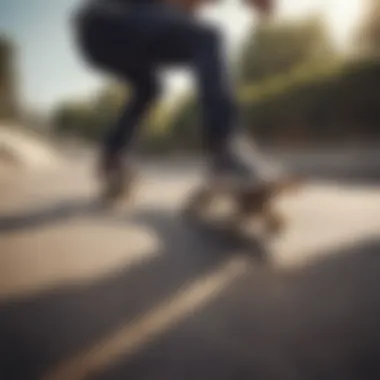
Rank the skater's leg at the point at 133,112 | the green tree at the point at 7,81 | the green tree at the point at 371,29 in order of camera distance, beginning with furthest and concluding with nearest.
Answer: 1. the skater's leg at the point at 133,112
2. the green tree at the point at 371,29
3. the green tree at the point at 7,81

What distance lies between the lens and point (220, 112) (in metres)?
1.50

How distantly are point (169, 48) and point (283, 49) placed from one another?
84 centimetres

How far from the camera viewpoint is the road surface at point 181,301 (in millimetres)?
776

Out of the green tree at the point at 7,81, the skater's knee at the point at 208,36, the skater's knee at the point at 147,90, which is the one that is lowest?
the green tree at the point at 7,81

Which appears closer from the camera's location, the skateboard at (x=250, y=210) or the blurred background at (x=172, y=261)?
the blurred background at (x=172, y=261)

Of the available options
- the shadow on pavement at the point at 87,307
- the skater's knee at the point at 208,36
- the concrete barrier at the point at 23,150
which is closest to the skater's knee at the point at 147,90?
the skater's knee at the point at 208,36

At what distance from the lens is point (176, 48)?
1495mm

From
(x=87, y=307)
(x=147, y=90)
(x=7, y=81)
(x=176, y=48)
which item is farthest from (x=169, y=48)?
(x=87, y=307)

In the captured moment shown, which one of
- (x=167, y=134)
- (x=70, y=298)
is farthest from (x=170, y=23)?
(x=167, y=134)

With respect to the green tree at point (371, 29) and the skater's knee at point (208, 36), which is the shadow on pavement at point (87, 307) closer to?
the skater's knee at point (208, 36)

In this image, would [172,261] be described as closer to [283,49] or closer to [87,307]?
[87,307]

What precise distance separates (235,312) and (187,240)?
0.57 metres

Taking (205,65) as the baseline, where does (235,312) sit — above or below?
below

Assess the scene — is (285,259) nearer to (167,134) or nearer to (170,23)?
(170,23)
